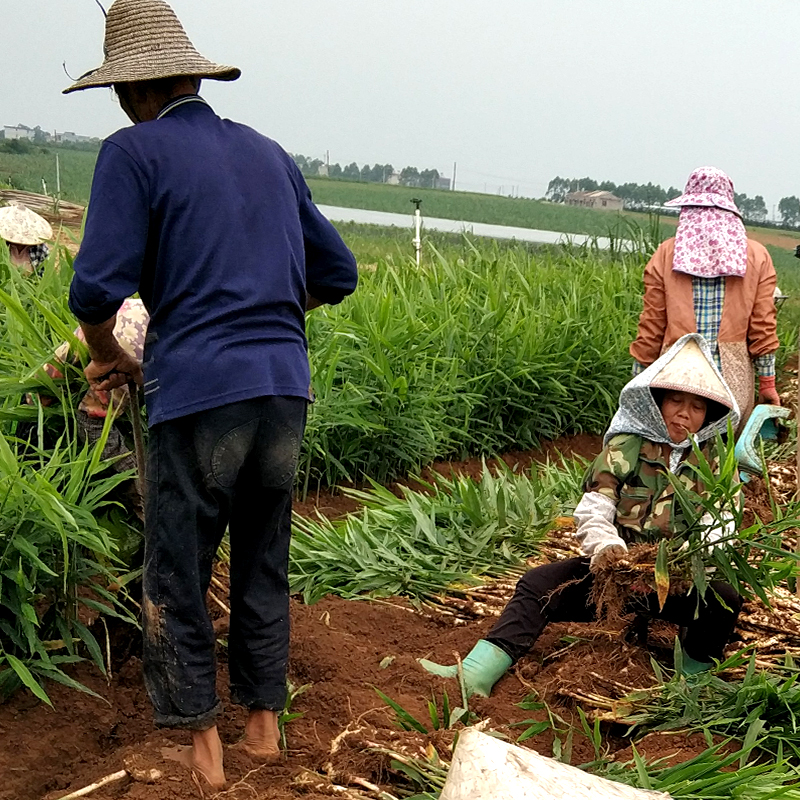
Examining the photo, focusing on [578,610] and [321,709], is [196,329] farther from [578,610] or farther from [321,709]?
[578,610]

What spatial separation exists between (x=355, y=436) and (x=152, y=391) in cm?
272

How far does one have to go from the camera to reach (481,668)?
280 centimetres

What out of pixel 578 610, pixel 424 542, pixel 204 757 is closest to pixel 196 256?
pixel 204 757

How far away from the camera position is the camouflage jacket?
281cm

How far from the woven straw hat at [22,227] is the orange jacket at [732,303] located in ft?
Answer: 8.44

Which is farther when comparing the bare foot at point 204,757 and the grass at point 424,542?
the grass at point 424,542

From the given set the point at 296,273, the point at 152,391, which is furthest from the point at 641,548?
the point at 152,391

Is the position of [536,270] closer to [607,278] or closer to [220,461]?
[607,278]

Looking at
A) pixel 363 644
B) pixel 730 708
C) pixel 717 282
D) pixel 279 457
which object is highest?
pixel 717 282

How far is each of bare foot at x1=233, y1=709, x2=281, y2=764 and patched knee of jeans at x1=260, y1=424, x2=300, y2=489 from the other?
53cm

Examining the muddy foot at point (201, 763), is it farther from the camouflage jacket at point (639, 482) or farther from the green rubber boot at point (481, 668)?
the camouflage jacket at point (639, 482)

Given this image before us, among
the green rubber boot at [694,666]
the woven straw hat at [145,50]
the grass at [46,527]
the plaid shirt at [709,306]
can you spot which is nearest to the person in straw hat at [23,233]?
the grass at [46,527]

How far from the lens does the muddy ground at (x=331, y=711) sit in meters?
2.21

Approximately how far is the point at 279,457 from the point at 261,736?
64cm
